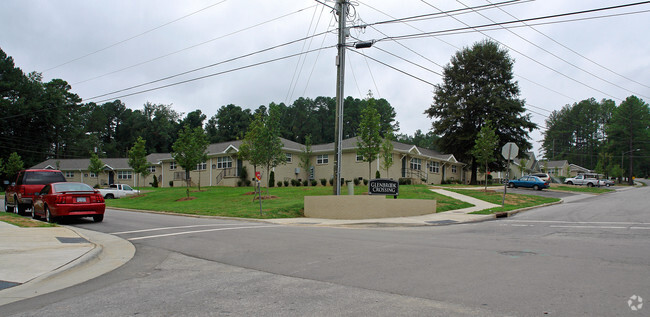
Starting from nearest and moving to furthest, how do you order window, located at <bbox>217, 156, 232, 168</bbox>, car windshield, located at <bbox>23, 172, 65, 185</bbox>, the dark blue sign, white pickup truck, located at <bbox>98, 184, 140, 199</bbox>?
car windshield, located at <bbox>23, 172, 65, 185</bbox>, the dark blue sign, white pickup truck, located at <bbox>98, 184, 140, 199</bbox>, window, located at <bbox>217, 156, 232, 168</bbox>

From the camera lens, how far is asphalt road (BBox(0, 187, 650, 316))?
476 cm

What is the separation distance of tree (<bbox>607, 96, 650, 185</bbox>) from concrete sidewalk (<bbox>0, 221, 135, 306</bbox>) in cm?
9644

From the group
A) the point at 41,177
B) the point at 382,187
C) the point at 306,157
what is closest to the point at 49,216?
the point at 41,177

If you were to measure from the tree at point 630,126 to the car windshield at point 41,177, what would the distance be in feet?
311

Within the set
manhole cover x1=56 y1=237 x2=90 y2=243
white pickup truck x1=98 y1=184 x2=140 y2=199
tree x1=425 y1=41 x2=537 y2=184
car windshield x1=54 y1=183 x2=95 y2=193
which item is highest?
tree x1=425 y1=41 x2=537 y2=184

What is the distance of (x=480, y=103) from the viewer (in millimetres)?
49188

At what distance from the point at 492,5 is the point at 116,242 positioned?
15239mm

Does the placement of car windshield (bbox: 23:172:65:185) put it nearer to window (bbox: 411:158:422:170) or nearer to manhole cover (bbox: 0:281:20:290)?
manhole cover (bbox: 0:281:20:290)

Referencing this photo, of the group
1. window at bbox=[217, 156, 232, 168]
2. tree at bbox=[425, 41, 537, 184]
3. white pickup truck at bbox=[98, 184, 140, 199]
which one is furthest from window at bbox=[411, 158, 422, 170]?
white pickup truck at bbox=[98, 184, 140, 199]

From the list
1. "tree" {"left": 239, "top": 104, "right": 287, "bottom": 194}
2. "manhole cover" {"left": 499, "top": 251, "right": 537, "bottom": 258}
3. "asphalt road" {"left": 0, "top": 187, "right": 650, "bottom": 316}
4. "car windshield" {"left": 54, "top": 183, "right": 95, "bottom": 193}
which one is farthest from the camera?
"tree" {"left": 239, "top": 104, "right": 287, "bottom": 194}

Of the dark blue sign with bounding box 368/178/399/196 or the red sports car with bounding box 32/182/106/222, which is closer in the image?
the red sports car with bounding box 32/182/106/222

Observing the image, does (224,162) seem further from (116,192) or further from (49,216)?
(49,216)

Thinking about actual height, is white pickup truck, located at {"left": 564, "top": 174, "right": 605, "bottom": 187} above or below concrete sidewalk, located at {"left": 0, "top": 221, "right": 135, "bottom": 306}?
above

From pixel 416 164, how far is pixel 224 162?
20682mm
